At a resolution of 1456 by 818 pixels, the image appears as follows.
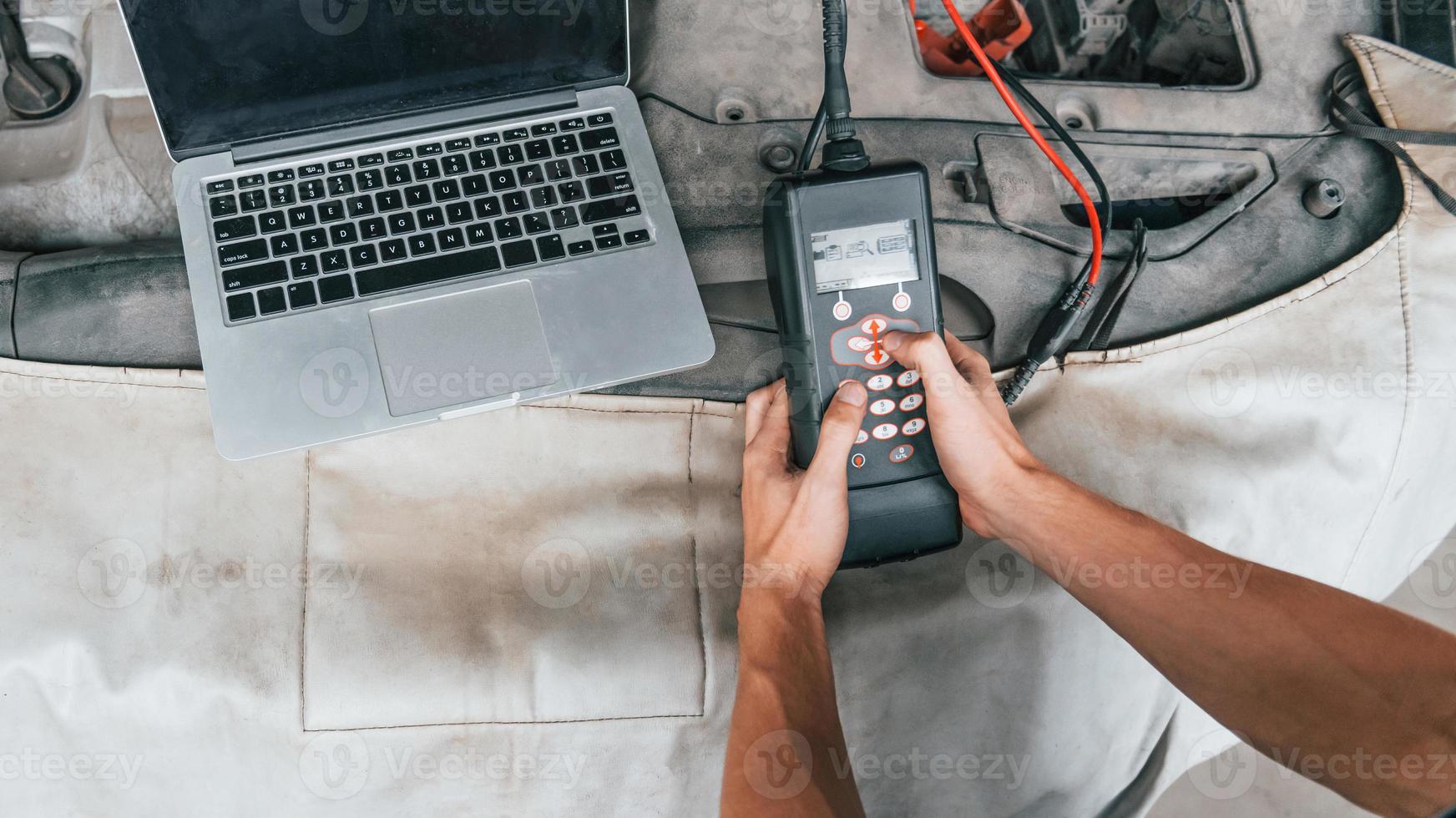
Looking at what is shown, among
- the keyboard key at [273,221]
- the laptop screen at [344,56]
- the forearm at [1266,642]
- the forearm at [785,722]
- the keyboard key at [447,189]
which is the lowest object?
the forearm at [785,722]

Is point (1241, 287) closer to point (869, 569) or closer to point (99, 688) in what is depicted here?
point (869, 569)

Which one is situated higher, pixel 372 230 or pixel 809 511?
pixel 372 230

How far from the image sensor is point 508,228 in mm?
626

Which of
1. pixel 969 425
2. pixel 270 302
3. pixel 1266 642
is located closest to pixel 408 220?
pixel 270 302

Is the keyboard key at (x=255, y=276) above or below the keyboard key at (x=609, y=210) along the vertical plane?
below

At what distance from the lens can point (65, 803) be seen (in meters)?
0.58

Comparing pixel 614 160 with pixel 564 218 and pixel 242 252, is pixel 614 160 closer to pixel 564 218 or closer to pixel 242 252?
pixel 564 218

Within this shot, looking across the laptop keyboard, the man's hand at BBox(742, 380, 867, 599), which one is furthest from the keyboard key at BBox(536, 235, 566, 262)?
the man's hand at BBox(742, 380, 867, 599)

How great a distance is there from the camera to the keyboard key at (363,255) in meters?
0.61

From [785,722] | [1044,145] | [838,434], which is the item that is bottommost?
[785,722]

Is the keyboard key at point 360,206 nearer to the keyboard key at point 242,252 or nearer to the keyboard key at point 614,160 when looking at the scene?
the keyboard key at point 242,252

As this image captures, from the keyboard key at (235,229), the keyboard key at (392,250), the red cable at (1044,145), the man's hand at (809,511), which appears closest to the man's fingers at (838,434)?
the man's hand at (809,511)

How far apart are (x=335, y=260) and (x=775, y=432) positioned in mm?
331

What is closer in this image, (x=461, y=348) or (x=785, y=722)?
(x=785, y=722)
